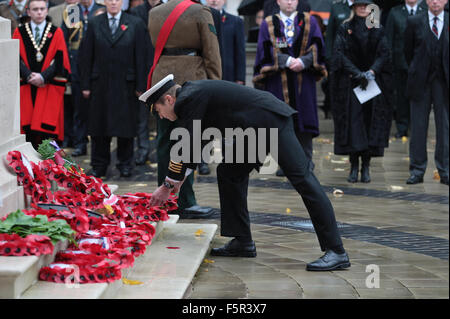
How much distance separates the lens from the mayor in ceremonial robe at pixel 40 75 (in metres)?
10.2

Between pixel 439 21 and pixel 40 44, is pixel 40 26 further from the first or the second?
pixel 439 21

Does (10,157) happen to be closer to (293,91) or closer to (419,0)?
(293,91)

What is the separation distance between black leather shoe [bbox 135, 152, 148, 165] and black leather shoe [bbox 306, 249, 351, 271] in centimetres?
574

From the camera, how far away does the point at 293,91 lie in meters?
10.7

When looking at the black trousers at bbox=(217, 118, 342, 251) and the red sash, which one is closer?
the black trousers at bbox=(217, 118, 342, 251)

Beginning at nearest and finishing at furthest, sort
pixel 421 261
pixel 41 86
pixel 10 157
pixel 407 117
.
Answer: pixel 10 157
pixel 421 261
pixel 41 86
pixel 407 117

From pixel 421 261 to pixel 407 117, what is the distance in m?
8.58

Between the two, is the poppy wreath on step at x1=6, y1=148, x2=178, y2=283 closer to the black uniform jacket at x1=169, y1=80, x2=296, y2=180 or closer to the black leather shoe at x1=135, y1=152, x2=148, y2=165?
the black uniform jacket at x1=169, y1=80, x2=296, y2=180

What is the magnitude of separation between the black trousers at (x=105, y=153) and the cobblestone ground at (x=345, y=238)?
0.20m

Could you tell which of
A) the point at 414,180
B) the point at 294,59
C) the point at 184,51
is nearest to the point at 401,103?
the point at 414,180

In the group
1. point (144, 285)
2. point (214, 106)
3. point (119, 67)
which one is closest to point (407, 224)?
point (214, 106)

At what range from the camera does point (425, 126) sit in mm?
10945

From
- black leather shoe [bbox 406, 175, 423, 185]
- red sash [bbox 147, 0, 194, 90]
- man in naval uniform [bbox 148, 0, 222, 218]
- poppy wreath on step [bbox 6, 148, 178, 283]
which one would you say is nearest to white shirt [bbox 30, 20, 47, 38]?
man in naval uniform [bbox 148, 0, 222, 218]

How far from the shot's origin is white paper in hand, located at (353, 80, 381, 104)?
10.6 m
